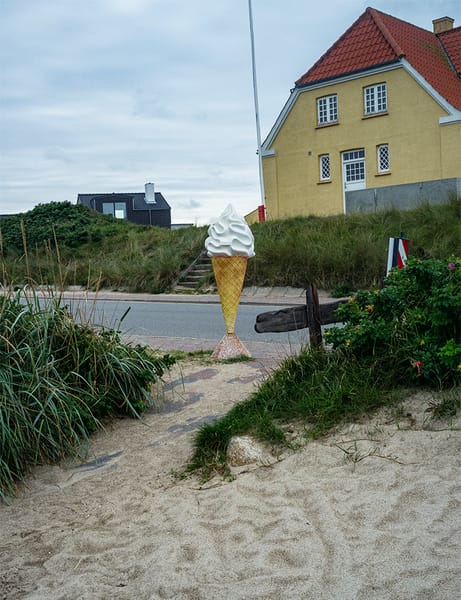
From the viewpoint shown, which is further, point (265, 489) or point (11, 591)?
point (265, 489)

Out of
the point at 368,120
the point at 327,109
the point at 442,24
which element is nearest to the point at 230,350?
the point at 368,120

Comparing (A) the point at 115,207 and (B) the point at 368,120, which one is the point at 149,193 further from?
(B) the point at 368,120

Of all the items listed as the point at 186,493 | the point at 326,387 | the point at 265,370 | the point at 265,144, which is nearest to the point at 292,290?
the point at 265,370

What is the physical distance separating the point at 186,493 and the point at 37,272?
3010 mm

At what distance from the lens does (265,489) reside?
444 cm

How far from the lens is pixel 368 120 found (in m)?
31.2

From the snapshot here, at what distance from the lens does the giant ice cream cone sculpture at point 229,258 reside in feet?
25.6

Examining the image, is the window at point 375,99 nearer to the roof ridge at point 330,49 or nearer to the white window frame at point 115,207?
the roof ridge at point 330,49

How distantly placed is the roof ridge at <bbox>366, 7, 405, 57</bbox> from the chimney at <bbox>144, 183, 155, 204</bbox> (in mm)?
32239

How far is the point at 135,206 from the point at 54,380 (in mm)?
57083

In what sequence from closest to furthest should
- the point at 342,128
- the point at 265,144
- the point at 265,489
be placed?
the point at 265,489 < the point at 342,128 < the point at 265,144

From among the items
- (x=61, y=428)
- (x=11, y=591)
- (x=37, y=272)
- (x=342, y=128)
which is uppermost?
(x=342, y=128)

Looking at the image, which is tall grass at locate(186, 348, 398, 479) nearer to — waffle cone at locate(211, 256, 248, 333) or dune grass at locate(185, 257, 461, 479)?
dune grass at locate(185, 257, 461, 479)

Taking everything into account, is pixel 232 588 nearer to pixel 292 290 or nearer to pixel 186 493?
pixel 186 493
